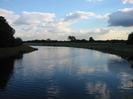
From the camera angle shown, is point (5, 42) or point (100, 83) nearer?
point (100, 83)

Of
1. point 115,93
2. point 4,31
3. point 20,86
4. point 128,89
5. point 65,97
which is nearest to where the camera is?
point 65,97

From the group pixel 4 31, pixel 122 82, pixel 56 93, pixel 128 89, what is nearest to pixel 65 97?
pixel 56 93

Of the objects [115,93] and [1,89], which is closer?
[115,93]

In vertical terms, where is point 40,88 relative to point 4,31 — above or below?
below

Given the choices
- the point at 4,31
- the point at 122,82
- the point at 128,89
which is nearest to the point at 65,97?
the point at 128,89

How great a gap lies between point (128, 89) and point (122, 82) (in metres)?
5.26

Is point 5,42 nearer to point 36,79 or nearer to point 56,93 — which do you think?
point 36,79

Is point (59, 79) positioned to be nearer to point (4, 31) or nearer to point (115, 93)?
point (115, 93)

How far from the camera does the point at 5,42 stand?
103625 mm

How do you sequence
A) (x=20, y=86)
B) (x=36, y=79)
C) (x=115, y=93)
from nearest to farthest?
(x=115, y=93)
(x=20, y=86)
(x=36, y=79)

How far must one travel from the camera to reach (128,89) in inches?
1239

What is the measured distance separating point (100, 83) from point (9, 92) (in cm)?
1111

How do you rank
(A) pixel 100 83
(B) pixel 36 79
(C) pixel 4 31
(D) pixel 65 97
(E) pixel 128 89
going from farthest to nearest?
1. (C) pixel 4 31
2. (B) pixel 36 79
3. (A) pixel 100 83
4. (E) pixel 128 89
5. (D) pixel 65 97

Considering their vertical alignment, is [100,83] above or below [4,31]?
below
